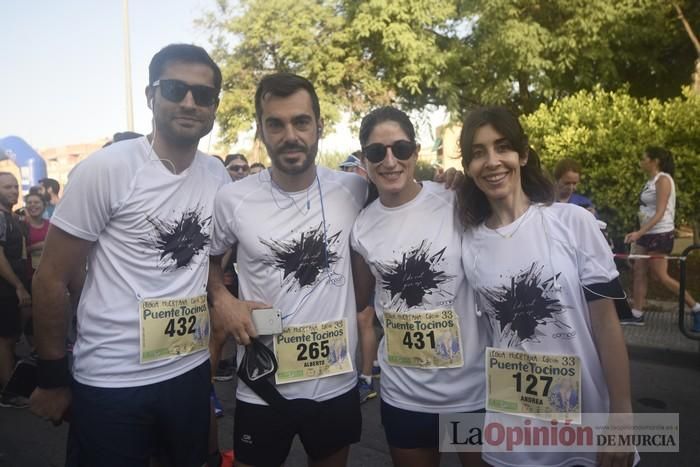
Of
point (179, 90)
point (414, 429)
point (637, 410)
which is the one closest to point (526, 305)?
point (414, 429)

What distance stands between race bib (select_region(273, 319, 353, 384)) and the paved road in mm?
1566

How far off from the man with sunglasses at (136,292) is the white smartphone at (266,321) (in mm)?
270

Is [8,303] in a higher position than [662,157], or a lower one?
lower

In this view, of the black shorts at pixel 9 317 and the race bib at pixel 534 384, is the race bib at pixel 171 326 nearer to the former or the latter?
the race bib at pixel 534 384

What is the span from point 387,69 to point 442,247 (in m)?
13.4

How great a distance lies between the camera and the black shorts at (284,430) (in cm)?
224

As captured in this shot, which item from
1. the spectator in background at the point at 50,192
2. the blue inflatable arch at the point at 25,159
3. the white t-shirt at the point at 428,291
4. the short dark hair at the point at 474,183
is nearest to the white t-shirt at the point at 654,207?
the short dark hair at the point at 474,183

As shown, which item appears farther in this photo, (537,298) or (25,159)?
(25,159)

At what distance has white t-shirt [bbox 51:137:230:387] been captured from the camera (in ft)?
6.77

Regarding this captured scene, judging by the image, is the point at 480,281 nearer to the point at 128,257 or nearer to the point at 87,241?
the point at 128,257

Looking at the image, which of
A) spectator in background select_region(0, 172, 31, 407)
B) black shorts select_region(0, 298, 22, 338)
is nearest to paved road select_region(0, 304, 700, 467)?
spectator in background select_region(0, 172, 31, 407)

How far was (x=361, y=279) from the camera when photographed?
2.52 metres

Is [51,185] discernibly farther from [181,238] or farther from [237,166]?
[181,238]

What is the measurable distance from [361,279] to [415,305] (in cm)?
38
